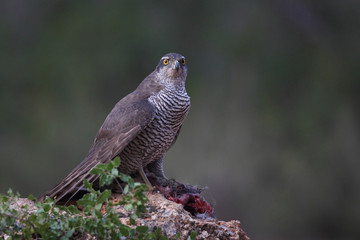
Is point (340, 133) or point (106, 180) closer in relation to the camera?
point (106, 180)

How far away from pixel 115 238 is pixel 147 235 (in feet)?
0.55

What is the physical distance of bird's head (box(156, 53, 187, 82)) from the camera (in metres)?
4.60

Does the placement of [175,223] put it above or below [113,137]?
below

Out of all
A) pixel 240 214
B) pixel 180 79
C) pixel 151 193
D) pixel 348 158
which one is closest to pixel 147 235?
pixel 151 193

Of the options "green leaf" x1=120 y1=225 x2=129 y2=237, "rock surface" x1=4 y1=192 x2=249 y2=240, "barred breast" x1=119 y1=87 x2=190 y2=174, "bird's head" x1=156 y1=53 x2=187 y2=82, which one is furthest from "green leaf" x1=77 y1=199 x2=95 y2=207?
"bird's head" x1=156 y1=53 x2=187 y2=82

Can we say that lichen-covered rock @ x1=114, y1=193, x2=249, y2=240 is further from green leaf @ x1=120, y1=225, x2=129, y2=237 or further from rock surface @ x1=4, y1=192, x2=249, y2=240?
green leaf @ x1=120, y1=225, x2=129, y2=237

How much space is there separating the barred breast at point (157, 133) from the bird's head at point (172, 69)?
0.17 meters

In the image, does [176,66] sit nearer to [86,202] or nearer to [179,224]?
[179,224]

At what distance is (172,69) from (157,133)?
22.5 inches

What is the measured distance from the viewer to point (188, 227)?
359cm

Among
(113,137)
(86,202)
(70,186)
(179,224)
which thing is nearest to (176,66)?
(113,137)

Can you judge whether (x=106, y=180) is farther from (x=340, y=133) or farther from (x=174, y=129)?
(x=340, y=133)

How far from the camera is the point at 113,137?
4.29 metres

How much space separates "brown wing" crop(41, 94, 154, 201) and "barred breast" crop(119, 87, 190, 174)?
0.27ft
